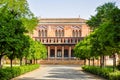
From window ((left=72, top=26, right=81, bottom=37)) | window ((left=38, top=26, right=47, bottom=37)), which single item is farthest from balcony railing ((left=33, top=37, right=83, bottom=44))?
window ((left=38, top=26, right=47, bottom=37))

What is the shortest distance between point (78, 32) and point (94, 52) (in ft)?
196

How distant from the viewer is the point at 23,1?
48000 mm

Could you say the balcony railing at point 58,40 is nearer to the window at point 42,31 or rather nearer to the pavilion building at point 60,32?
the pavilion building at point 60,32

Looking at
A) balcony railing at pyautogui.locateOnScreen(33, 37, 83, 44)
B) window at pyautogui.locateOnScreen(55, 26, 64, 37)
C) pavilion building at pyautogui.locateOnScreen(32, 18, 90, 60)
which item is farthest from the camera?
window at pyautogui.locateOnScreen(55, 26, 64, 37)

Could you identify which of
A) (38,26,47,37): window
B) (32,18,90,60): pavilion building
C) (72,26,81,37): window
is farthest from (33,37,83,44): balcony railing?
(38,26,47,37): window

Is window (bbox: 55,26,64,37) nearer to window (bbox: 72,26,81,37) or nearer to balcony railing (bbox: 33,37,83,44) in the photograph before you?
window (bbox: 72,26,81,37)

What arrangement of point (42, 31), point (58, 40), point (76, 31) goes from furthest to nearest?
point (42, 31), point (76, 31), point (58, 40)

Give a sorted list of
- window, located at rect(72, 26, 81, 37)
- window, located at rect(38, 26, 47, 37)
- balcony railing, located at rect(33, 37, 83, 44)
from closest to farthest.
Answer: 1. balcony railing, located at rect(33, 37, 83, 44)
2. window, located at rect(72, 26, 81, 37)
3. window, located at rect(38, 26, 47, 37)

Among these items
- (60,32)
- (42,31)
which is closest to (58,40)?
(60,32)

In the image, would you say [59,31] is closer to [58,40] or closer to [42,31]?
[58,40]

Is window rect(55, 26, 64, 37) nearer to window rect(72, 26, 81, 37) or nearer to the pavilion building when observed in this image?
the pavilion building

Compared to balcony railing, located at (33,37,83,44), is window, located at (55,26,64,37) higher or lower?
higher

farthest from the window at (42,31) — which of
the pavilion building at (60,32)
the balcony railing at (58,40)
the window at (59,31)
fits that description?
the balcony railing at (58,40)

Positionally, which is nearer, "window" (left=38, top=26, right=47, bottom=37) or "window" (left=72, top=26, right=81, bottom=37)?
"window" (left=72, top=26, right=81, bottom=37)
